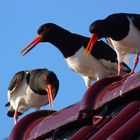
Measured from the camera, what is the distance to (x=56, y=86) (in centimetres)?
1280

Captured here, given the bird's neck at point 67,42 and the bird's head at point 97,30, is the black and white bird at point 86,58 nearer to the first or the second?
the bird's neck at point 67,42

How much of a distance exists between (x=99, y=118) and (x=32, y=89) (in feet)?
25.2

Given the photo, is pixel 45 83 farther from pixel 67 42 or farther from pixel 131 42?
pixel 131 42

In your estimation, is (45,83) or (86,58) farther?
(45,83)

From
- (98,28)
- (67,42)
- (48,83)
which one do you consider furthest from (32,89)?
(98,28)

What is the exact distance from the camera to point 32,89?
12820mm

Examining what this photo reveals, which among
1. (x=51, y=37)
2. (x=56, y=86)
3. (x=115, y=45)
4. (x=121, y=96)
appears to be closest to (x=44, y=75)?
(x=56, y=86)

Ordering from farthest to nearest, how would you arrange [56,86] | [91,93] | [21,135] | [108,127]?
[56,86], [21,135], [91,93], [108,127]

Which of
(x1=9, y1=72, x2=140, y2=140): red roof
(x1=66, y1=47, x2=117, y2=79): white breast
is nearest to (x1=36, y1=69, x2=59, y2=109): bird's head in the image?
(x1=66, y1=47, x2=117, y2=79): white breast

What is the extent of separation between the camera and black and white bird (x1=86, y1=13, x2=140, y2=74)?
31.2 ft

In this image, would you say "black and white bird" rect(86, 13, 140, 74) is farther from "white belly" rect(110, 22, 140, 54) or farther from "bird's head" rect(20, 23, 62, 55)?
"bird's head" rect(20, 23, 62, 55)

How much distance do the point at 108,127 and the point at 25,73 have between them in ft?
27.1

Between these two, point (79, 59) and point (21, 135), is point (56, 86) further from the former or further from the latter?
point (21, 135)

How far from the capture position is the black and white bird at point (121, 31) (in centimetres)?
951
